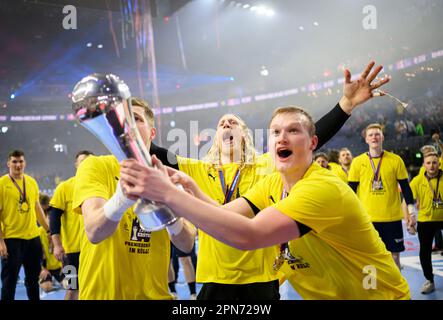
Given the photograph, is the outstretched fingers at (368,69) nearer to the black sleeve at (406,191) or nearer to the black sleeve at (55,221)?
the black sleeve at (406,191)

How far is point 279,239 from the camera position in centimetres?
148

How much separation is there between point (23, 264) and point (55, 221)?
2.75 feet

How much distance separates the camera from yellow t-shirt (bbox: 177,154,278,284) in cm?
287

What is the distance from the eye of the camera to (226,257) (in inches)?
114

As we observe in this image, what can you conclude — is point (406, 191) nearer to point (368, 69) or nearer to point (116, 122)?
point (368, 69)

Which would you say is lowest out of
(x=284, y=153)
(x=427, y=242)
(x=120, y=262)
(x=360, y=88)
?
(x=427, y=242)

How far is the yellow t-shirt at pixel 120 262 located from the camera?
2031 mm

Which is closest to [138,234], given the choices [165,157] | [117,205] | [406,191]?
[117,205]

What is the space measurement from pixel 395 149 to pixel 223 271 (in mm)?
11932

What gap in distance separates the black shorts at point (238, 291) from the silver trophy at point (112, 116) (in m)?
1.77

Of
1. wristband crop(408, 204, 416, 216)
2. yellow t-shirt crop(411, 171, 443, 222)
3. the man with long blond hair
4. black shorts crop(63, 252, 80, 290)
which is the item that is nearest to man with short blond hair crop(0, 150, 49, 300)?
black shorts crop(63, 252, 80, 290)

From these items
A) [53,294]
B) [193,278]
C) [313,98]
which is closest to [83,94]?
[193,278]

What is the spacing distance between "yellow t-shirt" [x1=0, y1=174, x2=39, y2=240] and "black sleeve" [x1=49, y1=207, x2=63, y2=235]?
2.27 feet

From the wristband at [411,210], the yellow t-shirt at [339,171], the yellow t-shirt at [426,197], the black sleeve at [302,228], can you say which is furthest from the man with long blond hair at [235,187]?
the yellow t-shirt at [339,171]
